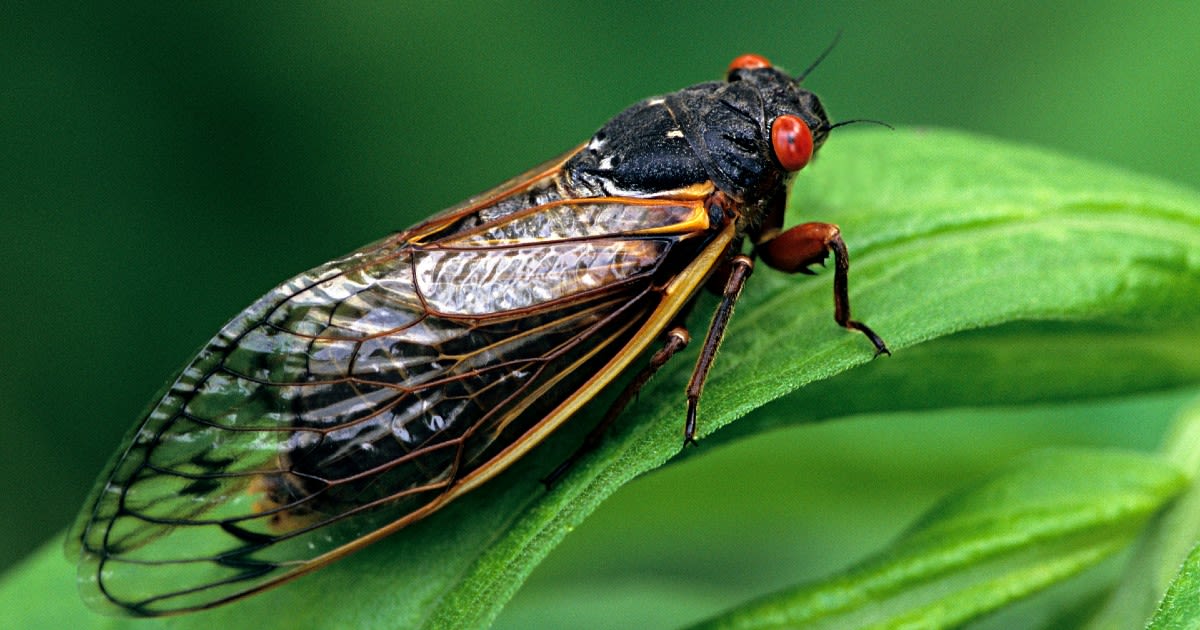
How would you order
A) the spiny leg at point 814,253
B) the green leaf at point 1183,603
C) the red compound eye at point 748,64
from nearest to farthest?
the green leaf at point 1183,603 < the spiny leg at point 814,253 < the red compound eye at point 748,64

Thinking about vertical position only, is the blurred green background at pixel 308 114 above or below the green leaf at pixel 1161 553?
above

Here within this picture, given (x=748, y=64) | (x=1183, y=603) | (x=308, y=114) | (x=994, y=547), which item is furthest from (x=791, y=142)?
(x=308, y=114)

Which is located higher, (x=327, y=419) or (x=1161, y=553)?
(x=327, y=419)

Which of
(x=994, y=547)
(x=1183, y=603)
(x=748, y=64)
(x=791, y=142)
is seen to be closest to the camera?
(x=1183, y=603)

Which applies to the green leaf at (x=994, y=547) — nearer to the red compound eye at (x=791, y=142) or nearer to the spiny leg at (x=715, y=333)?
the spiny leg at (x=715, y=333)

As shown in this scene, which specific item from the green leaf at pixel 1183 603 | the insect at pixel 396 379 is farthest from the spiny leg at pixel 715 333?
the green leaf at pixel 1183 603

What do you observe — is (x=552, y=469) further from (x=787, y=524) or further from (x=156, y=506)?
(x=787, y=524)

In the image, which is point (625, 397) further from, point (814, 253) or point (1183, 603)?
point (1183, 603)

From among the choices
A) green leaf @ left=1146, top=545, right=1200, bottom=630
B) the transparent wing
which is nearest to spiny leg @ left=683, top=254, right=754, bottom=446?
the transparent wing
